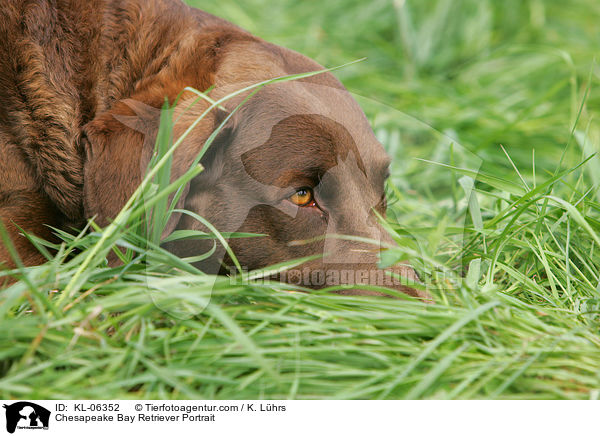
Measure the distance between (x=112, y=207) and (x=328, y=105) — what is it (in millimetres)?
859

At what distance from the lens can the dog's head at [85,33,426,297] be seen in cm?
204

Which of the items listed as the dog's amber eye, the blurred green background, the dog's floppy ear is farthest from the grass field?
the blurred green background

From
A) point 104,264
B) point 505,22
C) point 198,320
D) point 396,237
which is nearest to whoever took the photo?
point 198,320

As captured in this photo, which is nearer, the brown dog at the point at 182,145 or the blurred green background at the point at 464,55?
the brown dog at the point at 182,145

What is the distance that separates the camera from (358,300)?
1.90m

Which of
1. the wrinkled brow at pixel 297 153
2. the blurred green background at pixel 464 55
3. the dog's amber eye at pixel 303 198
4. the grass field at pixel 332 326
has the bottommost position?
the grass field at pixel 332 326

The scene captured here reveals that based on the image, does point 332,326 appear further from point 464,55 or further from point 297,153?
point 464,55

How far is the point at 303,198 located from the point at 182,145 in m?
0.46

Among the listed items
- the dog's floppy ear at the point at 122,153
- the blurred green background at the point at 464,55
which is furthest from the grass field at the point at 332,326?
the blurred green background at the point at 464,55

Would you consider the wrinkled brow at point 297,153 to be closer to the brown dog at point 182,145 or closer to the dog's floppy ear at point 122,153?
the brown dog at point 182,145

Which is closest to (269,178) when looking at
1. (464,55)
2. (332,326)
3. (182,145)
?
(182,145)

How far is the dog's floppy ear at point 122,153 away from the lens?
2.01 m

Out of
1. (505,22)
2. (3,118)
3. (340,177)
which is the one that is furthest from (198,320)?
(505,22)
